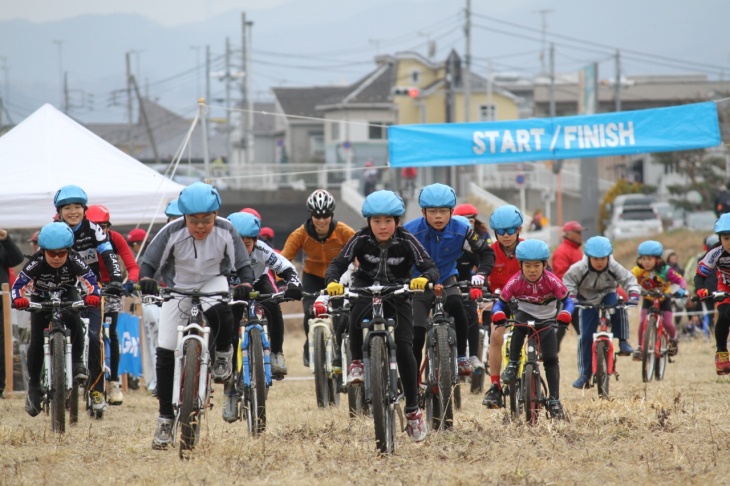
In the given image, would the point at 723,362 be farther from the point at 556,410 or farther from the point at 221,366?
the point at 221,366

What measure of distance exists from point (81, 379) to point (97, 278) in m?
1.38

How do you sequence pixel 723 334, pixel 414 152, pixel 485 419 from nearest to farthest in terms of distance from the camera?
pixel 485 419, pixel 723 334, pixel 414 152

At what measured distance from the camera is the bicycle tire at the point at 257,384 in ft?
30.2

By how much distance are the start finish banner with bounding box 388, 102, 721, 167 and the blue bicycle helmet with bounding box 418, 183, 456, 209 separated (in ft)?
25.0

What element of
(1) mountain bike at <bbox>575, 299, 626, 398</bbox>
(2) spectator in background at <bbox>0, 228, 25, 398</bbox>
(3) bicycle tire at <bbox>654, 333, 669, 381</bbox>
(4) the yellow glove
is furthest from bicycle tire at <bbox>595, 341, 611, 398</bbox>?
(2) spectator in background at <bbox>0, 228, 25, 398</bbox>

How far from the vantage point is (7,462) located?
848 cm

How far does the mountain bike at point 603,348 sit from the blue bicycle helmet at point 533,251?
238 cm

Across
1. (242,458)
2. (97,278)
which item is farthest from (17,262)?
(242,458)

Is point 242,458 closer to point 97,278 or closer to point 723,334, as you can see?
point 97,278

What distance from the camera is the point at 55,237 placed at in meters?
10.3

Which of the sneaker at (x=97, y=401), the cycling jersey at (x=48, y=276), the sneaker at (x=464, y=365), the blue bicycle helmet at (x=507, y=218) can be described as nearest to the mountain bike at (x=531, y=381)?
the sneaker at (x=464, y=365)

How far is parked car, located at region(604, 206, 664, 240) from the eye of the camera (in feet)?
150

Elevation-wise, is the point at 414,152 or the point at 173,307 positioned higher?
the point at 414,152

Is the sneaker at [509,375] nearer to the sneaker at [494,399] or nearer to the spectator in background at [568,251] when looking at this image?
the sneaker at [494,399]
